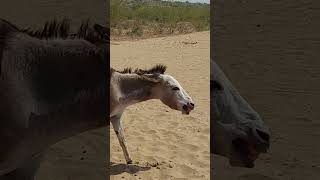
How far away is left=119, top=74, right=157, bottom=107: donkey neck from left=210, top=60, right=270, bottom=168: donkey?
1.13m

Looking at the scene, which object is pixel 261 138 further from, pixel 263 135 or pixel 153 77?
pixel 153 77

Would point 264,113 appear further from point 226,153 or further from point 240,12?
point 240,12

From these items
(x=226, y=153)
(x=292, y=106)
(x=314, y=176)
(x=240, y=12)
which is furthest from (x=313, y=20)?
(x=226, y=153)

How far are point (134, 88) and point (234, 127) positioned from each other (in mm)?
1389

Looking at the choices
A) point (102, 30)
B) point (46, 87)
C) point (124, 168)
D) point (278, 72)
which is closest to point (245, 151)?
point (102, 30)

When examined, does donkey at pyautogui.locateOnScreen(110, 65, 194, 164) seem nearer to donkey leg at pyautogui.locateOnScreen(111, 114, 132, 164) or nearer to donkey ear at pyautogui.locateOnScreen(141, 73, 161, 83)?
donkey ear at pyautogui.locateOnScreen(141, 73, 161, 83)

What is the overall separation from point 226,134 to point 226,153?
5.5 inches

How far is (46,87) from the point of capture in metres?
2.64

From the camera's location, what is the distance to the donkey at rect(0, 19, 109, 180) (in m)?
2.48

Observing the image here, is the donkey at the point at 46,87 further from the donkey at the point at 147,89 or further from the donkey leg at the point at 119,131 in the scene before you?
the donkey leg at the point at 119,131

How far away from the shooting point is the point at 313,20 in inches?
593

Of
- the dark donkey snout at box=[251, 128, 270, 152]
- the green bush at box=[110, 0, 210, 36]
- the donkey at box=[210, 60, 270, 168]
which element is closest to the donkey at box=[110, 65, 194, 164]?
the donkey at box=[210, 60, 270, 168]

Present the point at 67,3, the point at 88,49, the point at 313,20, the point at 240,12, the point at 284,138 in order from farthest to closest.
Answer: the point at 67,3, the point at 240,12, the point at 313,20, the point at 284,138, the point at 88,49

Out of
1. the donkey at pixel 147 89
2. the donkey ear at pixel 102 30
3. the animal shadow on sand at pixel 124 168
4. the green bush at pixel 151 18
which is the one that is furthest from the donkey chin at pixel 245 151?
the green bush at pixel 151 18
